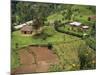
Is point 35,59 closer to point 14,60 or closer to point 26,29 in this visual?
point 14,60

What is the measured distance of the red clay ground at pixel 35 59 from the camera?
208cm

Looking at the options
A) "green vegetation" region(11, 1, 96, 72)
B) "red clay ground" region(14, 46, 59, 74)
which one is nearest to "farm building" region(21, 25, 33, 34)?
"green vegetation" region(11, 1, 96, 72)

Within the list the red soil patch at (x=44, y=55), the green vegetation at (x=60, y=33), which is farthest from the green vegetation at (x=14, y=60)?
the red soil patch at (x=44, y=55)

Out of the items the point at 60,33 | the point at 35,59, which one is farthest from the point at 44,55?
the point at 60,33

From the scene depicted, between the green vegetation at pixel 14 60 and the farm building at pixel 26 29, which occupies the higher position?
the farm building at pixel 26 29

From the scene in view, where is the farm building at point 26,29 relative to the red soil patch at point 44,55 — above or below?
above

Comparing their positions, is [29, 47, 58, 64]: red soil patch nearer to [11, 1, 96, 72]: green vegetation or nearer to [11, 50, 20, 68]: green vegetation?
[11, 1, 96, 72]: green vegetation

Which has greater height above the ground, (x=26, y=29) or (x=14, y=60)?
(x=26, y=29)

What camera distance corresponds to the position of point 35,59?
2.12 metres

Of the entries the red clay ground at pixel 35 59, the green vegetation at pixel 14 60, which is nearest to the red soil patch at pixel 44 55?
the red clay ground at pixel 35 59

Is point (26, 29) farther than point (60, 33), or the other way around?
point (60, 33)

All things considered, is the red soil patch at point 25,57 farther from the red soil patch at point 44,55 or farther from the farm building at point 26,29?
the farm building at point 26,29

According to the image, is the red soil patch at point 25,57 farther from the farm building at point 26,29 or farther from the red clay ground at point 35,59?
the farm building at point 26,29
